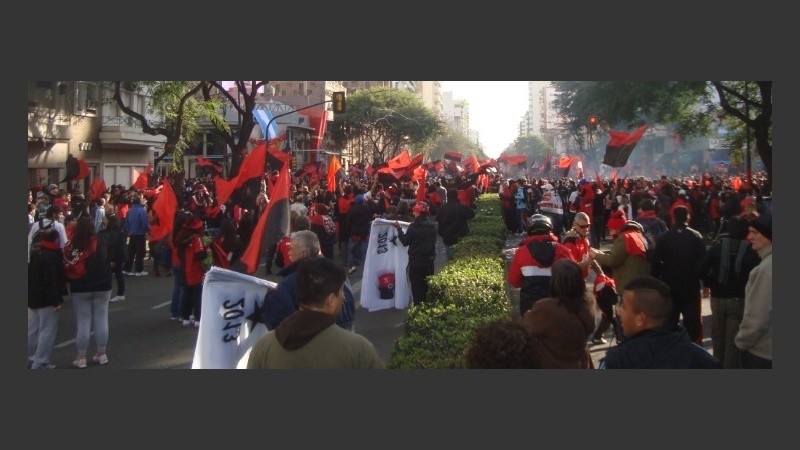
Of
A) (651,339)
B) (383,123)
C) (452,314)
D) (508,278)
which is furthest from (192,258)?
(383,123)

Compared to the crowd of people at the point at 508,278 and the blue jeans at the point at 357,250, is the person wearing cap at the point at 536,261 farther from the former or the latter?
the blue jeans at the point at 357,250

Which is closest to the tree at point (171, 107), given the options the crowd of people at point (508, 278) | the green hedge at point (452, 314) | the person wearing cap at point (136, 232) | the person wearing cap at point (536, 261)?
the crowd of people at point (508, 278)

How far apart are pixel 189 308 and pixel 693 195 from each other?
1487 cm

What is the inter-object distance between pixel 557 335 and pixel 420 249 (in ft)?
18.9

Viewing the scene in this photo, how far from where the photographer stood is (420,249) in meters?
10.4

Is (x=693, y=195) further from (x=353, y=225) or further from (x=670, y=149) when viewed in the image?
(x=670, y=149)

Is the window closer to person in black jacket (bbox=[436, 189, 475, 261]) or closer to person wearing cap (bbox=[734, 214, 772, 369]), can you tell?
person in black jacket (bbox=[436, 189, 475, 261])

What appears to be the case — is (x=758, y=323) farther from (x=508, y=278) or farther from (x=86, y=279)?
(x=86, y=279)

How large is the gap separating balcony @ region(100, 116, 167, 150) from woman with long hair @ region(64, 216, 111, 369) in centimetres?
2208

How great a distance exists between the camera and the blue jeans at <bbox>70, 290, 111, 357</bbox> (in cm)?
826

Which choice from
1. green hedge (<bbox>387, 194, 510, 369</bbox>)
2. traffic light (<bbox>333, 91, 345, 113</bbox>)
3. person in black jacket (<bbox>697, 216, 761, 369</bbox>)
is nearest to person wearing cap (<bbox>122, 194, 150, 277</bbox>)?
green hedge (<bbox>387, 194, 510, 369</bbox>)

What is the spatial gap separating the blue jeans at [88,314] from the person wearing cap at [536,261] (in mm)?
4153

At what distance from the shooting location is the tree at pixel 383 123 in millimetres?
60656

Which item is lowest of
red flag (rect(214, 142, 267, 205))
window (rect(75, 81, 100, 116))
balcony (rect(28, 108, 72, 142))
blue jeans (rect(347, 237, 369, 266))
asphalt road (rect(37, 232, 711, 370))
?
asphalt road (rect(37, 232, 711, 370))
